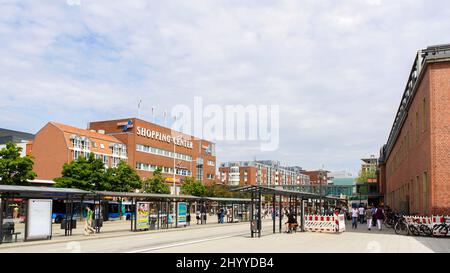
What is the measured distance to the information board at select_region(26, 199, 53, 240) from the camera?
2419 cm

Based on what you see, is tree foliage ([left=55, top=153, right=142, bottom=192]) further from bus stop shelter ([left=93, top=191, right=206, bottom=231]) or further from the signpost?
the signpost

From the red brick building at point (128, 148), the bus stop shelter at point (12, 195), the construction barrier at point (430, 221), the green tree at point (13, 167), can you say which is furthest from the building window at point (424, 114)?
the red brick building at point (128, 148)

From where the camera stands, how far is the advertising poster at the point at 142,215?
31936mm

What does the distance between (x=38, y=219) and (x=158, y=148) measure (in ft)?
253

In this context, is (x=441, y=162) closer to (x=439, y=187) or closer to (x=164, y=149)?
(x=439, y=187)

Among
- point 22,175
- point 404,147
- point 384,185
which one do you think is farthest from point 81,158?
point 384,185

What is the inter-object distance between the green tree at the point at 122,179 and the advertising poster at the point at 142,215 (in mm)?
32692

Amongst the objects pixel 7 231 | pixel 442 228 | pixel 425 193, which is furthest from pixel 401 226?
pixel 7 231

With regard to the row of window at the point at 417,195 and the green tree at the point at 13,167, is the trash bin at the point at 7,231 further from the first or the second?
the green tree at the point at 13,167

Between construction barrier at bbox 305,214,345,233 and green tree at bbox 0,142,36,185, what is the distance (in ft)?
105

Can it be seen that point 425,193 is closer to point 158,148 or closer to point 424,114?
point 424,114

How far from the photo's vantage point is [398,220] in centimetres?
2883

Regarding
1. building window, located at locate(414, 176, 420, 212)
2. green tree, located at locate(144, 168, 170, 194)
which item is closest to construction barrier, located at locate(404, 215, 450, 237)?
building window, located at locate(414, 176, 420, 212)

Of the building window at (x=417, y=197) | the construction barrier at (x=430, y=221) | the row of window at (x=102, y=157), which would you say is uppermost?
the row of window at (x=102, y=157)
